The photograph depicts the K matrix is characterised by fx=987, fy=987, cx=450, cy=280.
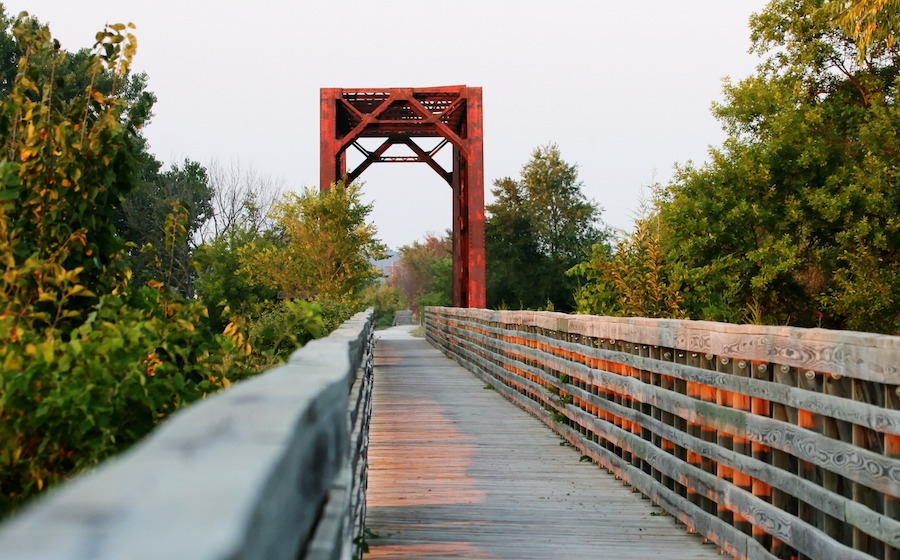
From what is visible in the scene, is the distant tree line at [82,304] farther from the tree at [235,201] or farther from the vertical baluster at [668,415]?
the tree at [235,201]

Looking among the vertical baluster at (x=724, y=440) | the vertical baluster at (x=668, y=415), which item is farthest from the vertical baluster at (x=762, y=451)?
the vertical baluster at (x=668, y=415)

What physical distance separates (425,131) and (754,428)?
71.5 feet

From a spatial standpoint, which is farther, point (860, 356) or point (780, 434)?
point (780, 434)

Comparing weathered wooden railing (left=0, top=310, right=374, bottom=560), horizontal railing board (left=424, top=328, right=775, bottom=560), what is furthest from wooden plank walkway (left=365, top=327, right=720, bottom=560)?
weathered wooden railing (left=0, top=310, right=374, bottom=560)

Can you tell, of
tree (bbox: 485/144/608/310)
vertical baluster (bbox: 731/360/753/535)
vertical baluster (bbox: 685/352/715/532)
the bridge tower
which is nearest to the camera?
vertical baluster (bbox: 731/360/753/535)

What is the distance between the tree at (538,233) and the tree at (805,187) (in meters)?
8.14

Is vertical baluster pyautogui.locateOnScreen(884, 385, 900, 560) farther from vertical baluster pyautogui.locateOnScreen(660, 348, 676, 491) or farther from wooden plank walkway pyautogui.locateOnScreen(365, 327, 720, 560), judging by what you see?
vertical baluster pyautogui.locateOnScreen(660, 348, 676, 491)

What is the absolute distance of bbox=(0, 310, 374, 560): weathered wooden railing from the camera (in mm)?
603

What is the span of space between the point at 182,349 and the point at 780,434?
2.13m

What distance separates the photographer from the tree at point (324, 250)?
62.7ft

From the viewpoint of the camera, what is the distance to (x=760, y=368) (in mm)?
3793

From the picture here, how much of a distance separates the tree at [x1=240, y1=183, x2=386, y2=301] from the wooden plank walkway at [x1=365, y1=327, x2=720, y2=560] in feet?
32.7

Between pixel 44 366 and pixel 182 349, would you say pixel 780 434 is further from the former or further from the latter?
pixel 44 366

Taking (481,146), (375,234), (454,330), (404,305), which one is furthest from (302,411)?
(404,305)
